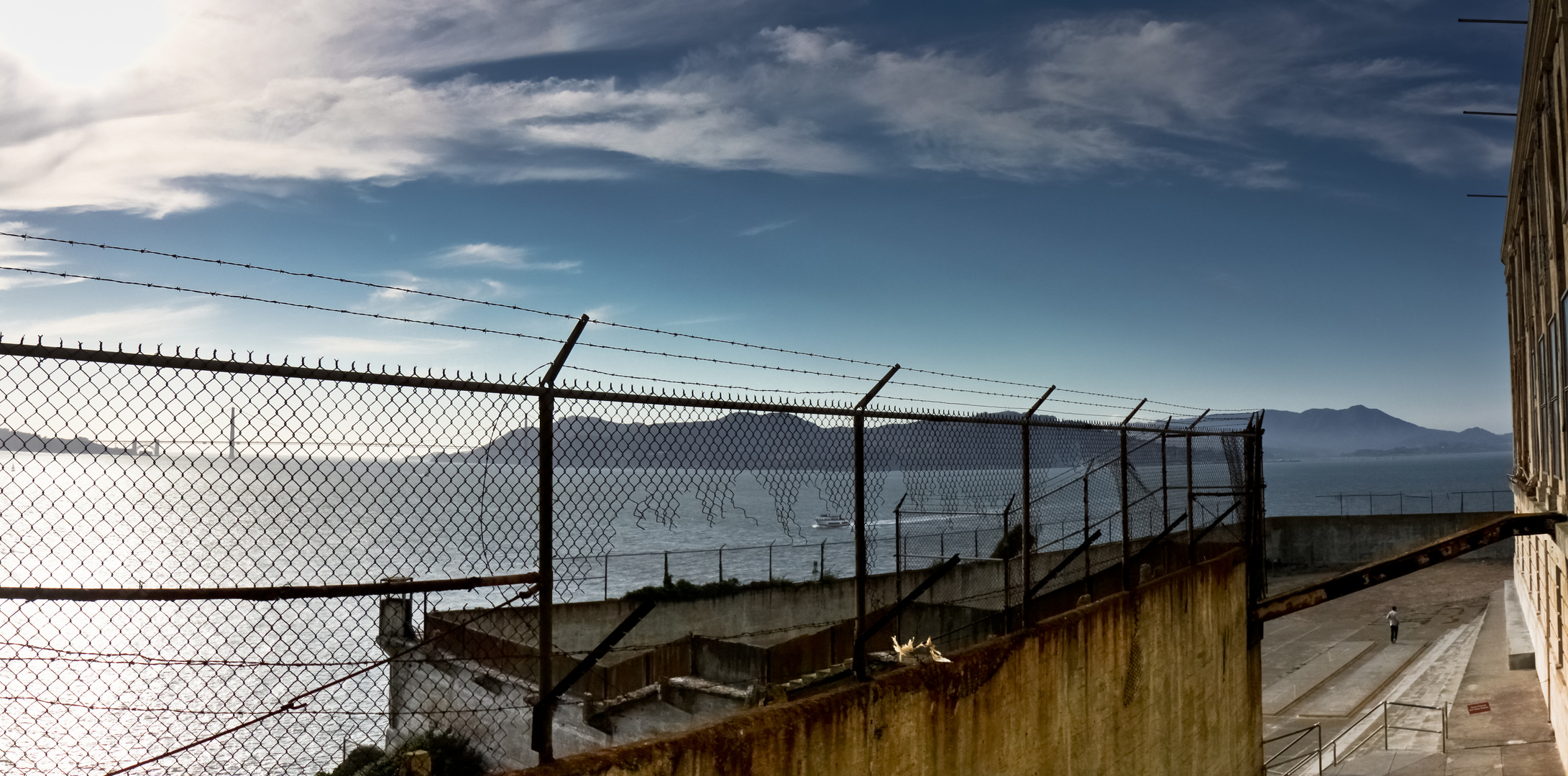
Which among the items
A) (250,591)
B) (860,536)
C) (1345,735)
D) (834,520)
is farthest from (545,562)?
(1345,735)

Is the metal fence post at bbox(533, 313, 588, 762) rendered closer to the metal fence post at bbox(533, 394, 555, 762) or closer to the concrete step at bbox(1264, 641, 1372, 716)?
the metal fence post at bbox(533, 394, 555, 762)

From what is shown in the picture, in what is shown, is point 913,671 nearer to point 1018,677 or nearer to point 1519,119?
point 1018,677

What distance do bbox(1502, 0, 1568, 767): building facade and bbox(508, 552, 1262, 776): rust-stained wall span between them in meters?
5.20

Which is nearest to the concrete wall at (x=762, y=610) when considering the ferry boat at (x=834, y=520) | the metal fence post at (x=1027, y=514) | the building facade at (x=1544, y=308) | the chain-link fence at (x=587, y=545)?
the chain-link fence at (x=587, y=545)

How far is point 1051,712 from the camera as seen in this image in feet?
26.8

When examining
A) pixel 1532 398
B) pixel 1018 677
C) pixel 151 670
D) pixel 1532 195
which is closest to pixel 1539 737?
pixel 1532 398

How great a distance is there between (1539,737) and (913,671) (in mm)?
16116

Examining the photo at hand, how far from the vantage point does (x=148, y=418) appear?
169 inches

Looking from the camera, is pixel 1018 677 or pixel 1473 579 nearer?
pixel 1018 677

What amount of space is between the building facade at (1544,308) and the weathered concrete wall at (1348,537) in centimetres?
1854

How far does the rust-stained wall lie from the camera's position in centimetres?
554

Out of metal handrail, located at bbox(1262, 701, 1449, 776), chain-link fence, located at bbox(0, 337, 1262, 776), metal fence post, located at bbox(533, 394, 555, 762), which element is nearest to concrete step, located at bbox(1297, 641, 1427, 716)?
metal handrail, located at bbox(1262, 701, 1449, 776)

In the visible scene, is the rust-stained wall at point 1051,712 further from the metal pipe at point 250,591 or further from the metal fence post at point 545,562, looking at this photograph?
the metal pipe at point 250,591

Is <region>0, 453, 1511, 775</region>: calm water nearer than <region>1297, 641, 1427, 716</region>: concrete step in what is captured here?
Yes
